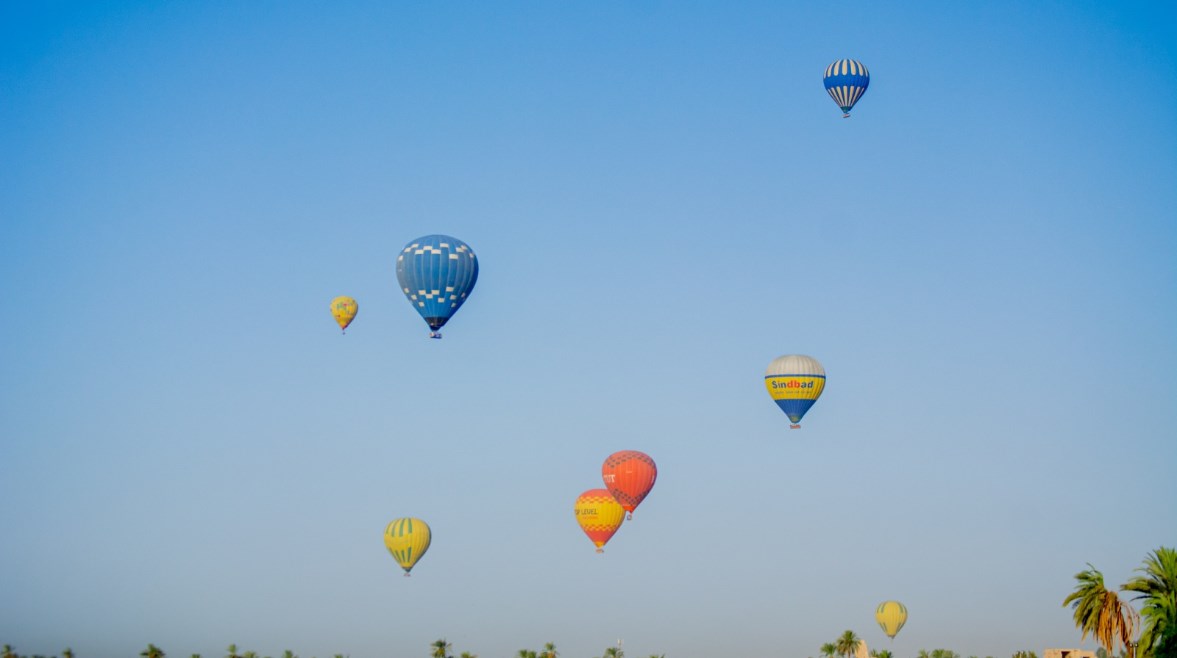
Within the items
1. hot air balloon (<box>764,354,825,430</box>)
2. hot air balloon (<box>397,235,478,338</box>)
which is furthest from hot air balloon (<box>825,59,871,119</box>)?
hot air balloon (<box>397,235,478,338</box>)

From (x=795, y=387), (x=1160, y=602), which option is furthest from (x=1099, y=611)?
(x=795, y=387)

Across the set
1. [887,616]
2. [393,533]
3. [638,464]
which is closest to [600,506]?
[638,464]

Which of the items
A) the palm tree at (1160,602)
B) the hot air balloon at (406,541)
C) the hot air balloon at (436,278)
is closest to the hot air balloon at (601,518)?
the hot air balloon at (406,541)

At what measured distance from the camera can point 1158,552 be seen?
83625 mm

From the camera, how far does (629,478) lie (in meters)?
146

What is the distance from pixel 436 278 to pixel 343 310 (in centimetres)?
3399

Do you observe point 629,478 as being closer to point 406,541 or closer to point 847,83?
point 406,541

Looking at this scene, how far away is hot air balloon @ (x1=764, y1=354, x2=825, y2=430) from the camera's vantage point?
447 feet

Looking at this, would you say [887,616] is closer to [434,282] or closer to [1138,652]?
[434,282]

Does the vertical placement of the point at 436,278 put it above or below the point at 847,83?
below

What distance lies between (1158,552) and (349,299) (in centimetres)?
9047

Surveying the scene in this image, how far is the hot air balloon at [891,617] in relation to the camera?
Result: 17600cm

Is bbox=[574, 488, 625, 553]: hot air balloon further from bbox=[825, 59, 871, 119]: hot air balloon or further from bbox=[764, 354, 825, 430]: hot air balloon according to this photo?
bbox=[825, 59, 871, 119]: hot air balloon

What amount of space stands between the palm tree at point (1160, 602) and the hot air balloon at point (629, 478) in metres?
65.6
